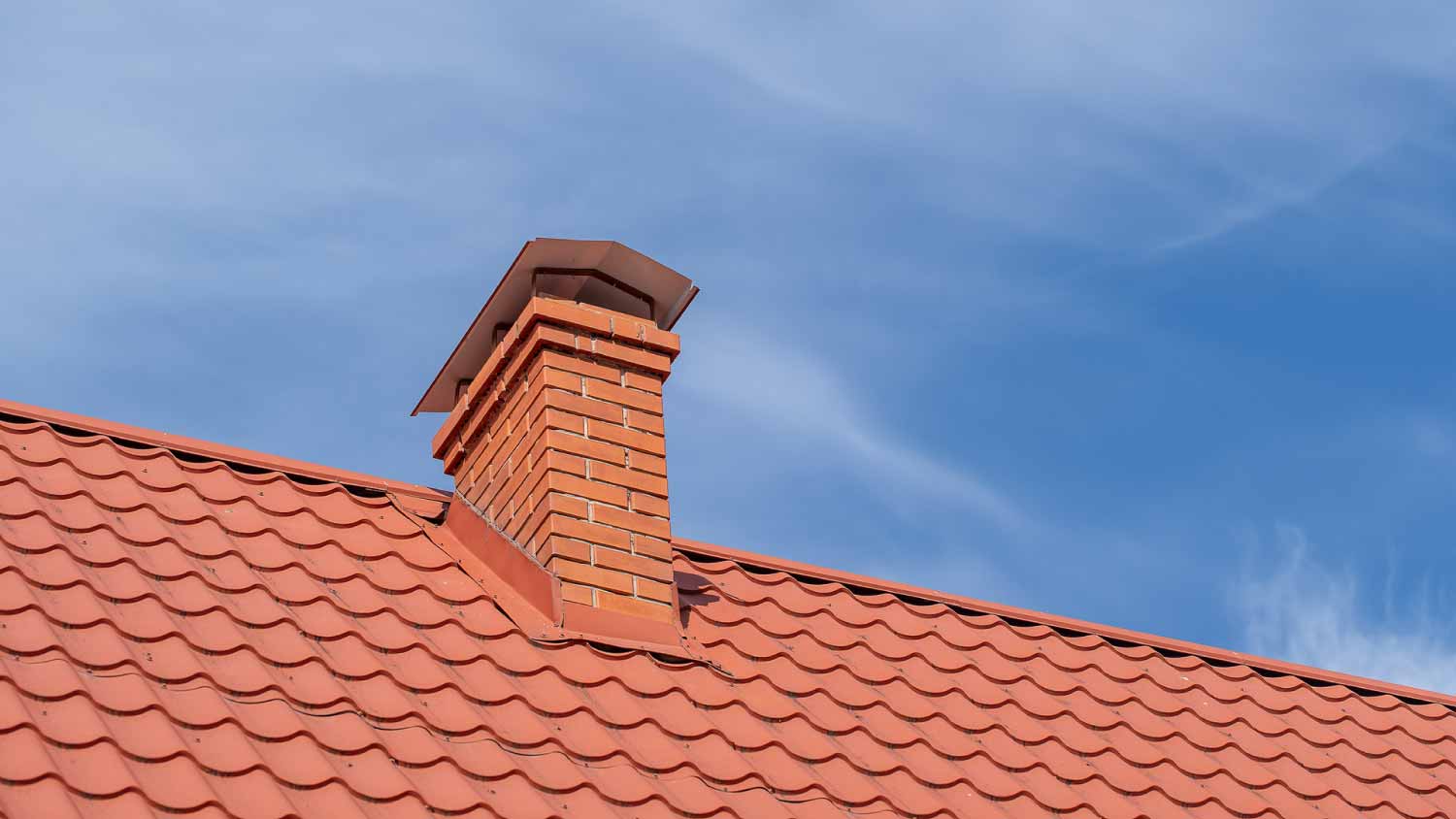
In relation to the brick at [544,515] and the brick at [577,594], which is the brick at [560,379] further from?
the brick at [577,594]

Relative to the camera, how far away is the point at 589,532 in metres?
7.49

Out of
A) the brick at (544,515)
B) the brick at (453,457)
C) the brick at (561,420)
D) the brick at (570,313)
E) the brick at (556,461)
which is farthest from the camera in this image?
the brick at (453,457)

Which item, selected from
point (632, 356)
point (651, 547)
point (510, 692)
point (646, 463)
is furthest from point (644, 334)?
point (510, 692)

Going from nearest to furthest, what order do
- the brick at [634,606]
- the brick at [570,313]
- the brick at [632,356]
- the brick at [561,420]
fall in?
the brick at [634,606] < the brick at [561,420] < the brick at [570,313] < the brick at [632,356]

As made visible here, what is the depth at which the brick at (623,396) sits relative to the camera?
793 cm

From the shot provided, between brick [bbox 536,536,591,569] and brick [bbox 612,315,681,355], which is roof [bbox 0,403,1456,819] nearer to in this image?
brick [bbox 536,536,591,569]

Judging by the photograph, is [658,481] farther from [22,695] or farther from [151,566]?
[22,695]

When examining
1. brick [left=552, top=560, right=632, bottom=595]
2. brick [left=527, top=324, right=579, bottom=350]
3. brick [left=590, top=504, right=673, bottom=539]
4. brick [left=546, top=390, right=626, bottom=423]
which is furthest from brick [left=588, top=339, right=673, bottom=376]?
brick [left=552, top=560, right=632, bottom=595]

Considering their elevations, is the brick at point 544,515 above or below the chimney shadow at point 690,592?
below

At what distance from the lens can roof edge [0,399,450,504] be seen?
7.47 m

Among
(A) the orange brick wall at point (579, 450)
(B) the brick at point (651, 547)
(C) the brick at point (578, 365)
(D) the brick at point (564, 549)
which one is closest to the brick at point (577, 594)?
(A) the orange brick wall at point (579, 450)

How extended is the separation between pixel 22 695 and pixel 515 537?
8.70ft

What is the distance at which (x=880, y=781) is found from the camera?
263 inches

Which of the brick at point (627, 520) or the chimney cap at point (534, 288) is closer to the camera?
the brick at point (627, 520)
